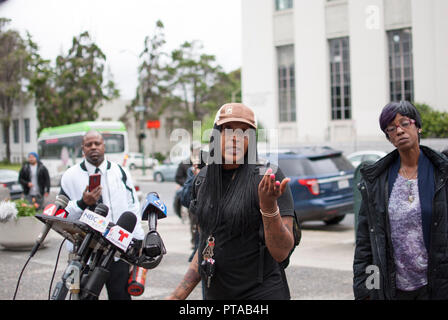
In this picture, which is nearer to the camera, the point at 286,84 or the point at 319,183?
the point at 319,183

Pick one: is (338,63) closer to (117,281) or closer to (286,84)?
(286,84)

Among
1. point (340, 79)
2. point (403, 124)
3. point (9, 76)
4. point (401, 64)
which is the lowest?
point (403, 124)

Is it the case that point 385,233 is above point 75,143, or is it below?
below

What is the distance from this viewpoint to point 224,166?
8.68 feet

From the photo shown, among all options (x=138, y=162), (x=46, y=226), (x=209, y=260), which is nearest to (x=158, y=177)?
(x=138, y=162)

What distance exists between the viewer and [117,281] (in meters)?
4.20

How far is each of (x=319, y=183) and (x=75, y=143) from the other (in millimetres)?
21759

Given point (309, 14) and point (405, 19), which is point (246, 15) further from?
point (405, 19)

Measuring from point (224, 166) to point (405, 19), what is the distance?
90.7 feet

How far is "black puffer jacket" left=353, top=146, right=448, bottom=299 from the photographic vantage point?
2.91 metres

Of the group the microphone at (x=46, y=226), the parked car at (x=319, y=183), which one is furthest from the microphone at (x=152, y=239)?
the parked car at (x=319, y=183)

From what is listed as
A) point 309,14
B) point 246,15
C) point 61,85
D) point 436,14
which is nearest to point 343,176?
point 436,14

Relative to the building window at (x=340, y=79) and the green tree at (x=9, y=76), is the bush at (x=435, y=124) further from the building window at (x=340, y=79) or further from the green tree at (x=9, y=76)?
the green tree at (x=9, y=76)

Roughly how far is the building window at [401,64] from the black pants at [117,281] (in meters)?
26.2
